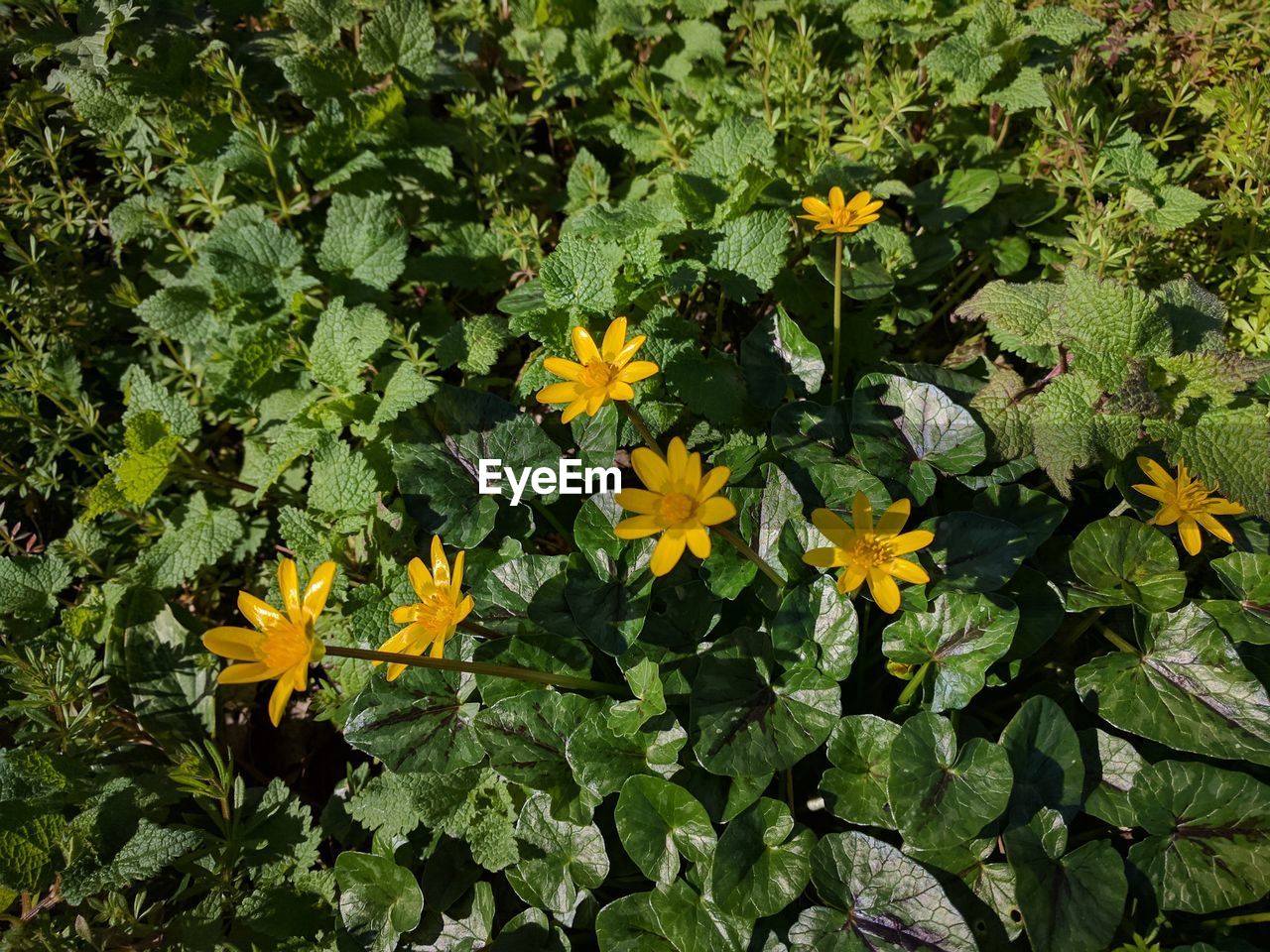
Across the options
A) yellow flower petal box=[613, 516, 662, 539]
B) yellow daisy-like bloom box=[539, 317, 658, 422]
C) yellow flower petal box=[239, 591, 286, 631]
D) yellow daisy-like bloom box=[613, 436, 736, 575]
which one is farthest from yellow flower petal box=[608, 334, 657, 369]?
yellow flower petal box=[239, 591, 286, 631]

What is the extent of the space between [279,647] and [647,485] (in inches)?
28.3

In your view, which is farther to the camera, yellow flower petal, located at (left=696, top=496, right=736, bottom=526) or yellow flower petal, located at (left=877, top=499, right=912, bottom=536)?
yellow flower petal, located at (left=877, top=499, right=912, bottom=536)

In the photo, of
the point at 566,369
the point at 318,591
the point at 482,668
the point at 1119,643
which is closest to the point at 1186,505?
the point at 1119,643

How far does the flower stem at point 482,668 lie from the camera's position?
58.5 inches

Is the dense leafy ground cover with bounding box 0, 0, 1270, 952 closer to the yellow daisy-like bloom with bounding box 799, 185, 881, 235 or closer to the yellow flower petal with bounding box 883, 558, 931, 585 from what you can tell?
the yellow flower petal with bounding box 883, 558, 931, 585

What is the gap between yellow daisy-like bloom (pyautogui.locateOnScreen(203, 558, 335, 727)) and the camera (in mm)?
A: 1440

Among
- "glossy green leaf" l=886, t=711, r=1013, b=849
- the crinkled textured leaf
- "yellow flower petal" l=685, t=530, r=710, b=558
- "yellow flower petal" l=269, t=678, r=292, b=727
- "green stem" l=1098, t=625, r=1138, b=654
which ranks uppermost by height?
"yellow flower petal" l=685, t=530, r=710, b=558

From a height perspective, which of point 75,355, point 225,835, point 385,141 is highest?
point 385,141

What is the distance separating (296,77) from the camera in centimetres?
287

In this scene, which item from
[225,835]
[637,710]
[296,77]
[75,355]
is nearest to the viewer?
[637,710]

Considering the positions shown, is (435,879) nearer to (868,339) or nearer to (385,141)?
(868,339)

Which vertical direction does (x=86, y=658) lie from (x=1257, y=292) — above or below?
below

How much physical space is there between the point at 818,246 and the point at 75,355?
263cm

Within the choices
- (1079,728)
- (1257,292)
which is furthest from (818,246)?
(1079,728)
